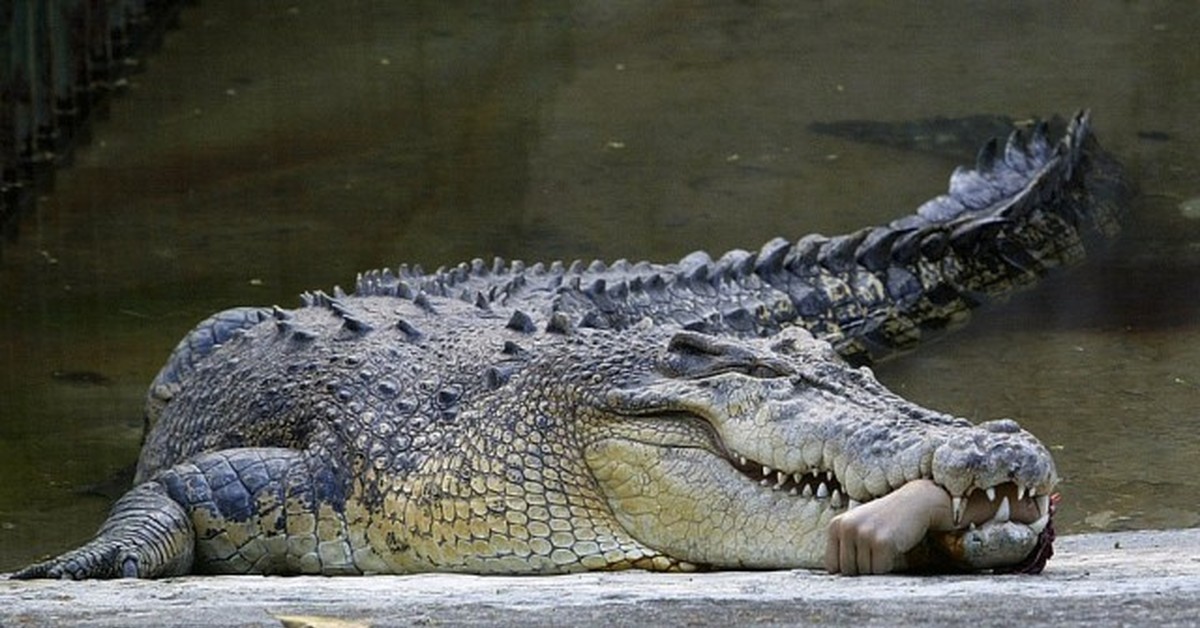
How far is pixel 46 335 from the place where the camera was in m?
6.84

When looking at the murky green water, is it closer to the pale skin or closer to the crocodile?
the crocodile

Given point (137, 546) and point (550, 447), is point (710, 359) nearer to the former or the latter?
point (550, 447)

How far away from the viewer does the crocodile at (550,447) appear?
12.1 feet

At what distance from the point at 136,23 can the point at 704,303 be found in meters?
5.20

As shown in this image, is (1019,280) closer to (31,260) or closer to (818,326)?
(818,326)

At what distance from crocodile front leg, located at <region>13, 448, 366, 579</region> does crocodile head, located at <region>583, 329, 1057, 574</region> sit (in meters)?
0.66

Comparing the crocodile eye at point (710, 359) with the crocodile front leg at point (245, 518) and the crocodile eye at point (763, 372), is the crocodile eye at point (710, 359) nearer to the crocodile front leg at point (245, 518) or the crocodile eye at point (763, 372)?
the crocodile eye at point (763, 372)

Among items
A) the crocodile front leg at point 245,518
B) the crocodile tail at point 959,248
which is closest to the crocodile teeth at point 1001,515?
the crocodile front leg at point 245,518

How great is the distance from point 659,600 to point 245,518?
168 cm

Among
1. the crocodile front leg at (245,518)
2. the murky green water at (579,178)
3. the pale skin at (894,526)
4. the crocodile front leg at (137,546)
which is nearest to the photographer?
the pale skin at (894,526)

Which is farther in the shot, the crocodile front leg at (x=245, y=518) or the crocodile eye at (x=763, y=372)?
the crocodile front leg at (x=245, y=518)

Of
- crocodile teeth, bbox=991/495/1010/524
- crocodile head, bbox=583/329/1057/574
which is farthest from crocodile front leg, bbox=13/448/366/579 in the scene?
crocodile teeth, bbox=991/495/1010/524

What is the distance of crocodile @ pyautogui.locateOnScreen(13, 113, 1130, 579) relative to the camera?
12.1 feet

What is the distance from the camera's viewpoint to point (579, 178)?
8.34 m
